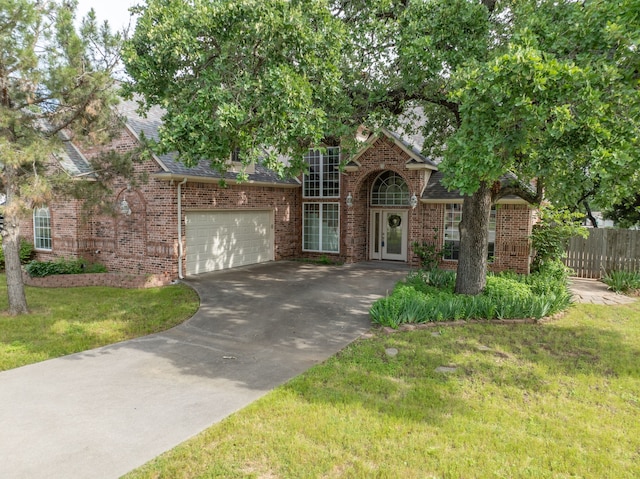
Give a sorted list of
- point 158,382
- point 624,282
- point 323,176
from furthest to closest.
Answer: point 323,176 → point 624,282 → point 158,382

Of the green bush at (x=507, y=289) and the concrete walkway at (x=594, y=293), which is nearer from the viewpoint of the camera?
the green bush at (x=507, y=289)

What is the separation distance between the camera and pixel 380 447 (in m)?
4.61

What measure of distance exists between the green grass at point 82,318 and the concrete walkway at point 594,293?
10.6 meters

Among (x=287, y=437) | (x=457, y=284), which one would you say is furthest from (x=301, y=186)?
(x=287, y=437)

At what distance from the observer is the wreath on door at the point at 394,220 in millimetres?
17656

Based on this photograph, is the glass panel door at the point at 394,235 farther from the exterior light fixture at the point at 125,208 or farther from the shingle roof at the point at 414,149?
the exterior light fixture at the point at 125,208

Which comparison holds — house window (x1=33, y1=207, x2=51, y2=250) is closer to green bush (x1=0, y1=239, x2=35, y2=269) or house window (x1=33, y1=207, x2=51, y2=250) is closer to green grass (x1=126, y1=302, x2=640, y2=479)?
green bush (x1=0, y1=239, x2=35, y2=269)

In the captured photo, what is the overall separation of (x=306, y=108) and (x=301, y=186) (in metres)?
11.2

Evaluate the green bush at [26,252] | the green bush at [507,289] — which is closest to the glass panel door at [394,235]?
the green bush at [507,289]

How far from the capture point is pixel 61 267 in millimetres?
14289

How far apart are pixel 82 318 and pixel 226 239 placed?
21.9ft

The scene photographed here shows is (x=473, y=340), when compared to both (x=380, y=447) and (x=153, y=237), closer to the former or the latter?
(x=380, y=447)

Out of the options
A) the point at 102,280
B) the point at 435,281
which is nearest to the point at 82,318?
the point at 102,280

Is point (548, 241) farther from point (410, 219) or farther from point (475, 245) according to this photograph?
point (410, 219)
